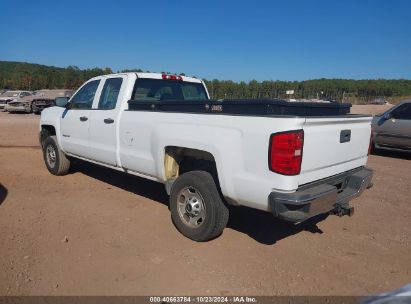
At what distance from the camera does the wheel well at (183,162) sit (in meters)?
4.45

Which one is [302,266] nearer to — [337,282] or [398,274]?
[337,282]

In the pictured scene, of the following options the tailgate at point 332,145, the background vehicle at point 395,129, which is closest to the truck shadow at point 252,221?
the tailgate at point 332,145

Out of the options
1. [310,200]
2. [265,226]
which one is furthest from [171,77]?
[310,200]

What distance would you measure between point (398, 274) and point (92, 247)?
318 centimetres

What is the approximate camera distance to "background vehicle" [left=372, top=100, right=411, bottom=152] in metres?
9.74

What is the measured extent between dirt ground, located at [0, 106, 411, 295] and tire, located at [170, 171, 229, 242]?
0.51ft

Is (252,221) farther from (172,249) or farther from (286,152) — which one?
(286,152)

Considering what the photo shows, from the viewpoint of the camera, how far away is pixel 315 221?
504 centimetres

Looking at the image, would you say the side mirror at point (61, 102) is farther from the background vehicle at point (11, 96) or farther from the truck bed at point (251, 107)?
the background vehicle at point (11, 96)

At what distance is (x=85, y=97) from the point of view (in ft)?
20.7

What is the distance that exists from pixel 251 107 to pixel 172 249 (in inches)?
70.0

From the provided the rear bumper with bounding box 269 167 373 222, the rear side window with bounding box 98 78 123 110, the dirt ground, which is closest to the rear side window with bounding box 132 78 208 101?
the rear side window with bounding box 98 78 123 110

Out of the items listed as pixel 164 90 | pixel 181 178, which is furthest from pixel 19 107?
pixel 181 178

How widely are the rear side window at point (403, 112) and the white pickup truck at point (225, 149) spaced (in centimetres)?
620
